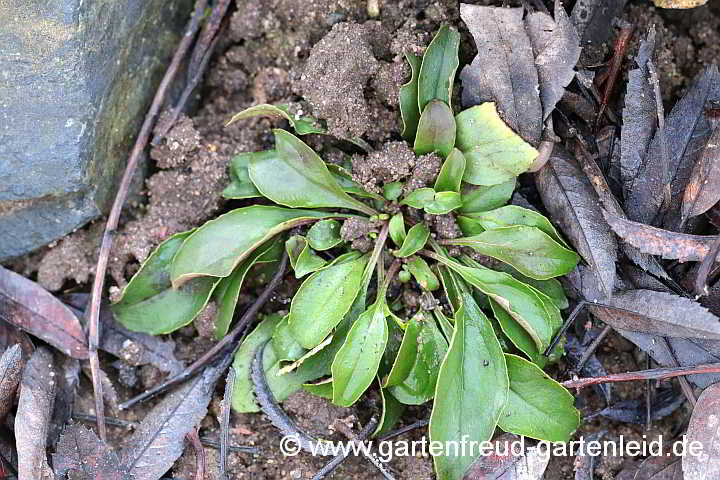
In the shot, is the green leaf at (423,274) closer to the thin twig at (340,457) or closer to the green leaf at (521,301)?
the green leaf at (521,301)

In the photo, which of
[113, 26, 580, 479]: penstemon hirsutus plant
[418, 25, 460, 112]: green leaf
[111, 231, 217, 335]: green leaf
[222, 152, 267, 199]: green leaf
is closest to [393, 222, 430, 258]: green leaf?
[113, 26, 580, 479]: penstemon hirsutus plant

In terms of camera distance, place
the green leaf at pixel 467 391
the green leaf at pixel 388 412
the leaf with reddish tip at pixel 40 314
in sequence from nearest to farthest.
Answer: the green leaf at pixel 467 391 < the green leaf at pixel 388 412 < the leaf with reddish tip at pixel 40 314

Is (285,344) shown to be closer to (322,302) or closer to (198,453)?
(322,302)

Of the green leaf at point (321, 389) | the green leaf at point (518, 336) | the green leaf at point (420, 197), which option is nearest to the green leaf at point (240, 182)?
the green leaf at point (420, 197)

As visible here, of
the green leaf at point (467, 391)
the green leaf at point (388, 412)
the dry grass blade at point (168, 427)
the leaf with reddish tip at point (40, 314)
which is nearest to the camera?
the green leaf at point (467, 391)

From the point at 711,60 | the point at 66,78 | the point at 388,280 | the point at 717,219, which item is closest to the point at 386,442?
the point at 388,280

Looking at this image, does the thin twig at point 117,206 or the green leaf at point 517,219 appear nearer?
the green leaf at point 517,219
